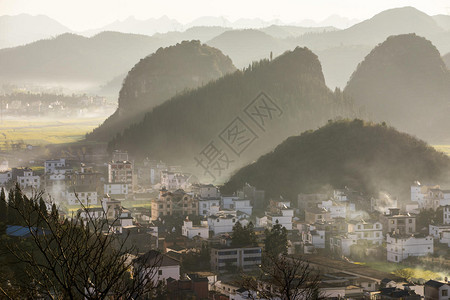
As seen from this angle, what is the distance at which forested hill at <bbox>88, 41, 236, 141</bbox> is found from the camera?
119250mm

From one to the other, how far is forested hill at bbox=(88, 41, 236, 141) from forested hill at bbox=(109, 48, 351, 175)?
15346 millimetres

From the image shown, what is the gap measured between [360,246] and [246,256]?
615 centimetres

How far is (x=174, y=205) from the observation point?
175 feet

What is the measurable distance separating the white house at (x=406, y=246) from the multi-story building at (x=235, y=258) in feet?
20.6

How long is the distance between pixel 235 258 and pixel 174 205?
1368 centimetres

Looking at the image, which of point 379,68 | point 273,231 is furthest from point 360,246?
point 379,68

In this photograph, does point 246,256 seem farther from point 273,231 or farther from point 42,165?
point 42,165

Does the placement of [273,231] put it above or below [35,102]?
below

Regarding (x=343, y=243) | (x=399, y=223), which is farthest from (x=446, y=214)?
(x=343, y=243)

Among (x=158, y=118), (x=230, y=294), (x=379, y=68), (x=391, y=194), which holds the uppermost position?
(x=379, y=68)

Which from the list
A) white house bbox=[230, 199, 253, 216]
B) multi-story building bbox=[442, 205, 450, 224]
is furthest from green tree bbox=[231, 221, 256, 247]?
white house bbox=[230, 199, 253, 216]

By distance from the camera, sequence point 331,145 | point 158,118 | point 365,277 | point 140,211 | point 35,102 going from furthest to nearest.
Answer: point 35,102
point 158,118
point 331,145
point 140,211
point 365,277

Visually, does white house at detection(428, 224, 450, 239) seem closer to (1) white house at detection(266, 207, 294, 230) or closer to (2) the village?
(2) the village

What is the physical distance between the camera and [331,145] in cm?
6625
